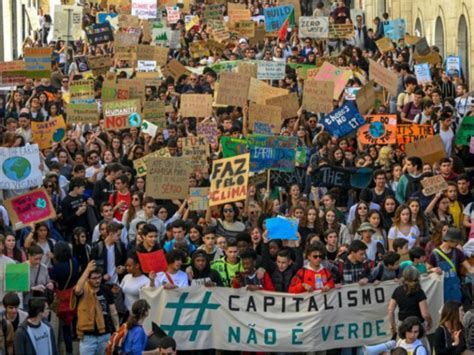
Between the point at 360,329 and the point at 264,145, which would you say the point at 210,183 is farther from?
the point at 360,329

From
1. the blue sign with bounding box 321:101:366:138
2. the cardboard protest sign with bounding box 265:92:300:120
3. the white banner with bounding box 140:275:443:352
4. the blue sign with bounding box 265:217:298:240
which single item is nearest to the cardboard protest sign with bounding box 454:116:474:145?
the blue sign with bounding box 321:101:366:138

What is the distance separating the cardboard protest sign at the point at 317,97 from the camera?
25.7 metres

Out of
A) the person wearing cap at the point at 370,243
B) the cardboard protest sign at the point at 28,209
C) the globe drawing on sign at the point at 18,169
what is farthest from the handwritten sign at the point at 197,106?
the person wearing cap at the point at 370,243

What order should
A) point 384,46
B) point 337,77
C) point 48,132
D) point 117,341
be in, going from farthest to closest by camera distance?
point 384,46 < point 337,77 < point 48,132 < point 117,341

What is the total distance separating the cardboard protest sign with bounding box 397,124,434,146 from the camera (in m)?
24.8

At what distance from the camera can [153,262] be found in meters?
18.2

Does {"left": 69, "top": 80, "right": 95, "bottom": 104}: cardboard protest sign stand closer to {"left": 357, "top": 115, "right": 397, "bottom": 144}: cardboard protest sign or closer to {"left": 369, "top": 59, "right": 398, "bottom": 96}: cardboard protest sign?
{"left": 369, "top": 59, "right": 398, "bottom": 96}: cardboard protest sign

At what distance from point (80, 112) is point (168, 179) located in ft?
17.1

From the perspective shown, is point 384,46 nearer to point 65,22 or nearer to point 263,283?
point 65,22

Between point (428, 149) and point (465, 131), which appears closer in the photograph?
point (428, 149)

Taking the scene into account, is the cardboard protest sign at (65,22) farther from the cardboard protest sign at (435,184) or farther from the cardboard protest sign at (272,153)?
the cardboard protest sign at (435,184)

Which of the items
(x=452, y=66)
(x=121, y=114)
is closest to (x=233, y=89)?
(x=121, y=114)

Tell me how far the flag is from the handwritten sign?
9.60 m

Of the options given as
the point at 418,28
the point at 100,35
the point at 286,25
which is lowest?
the point at 418,28
